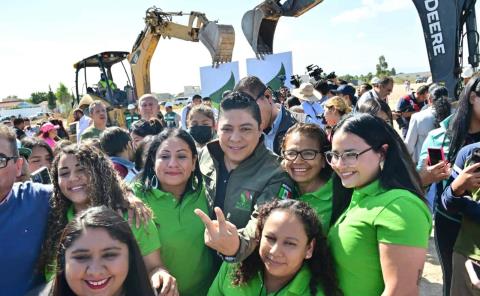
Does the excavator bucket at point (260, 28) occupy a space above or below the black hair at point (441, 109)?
above

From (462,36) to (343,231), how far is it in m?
6.77

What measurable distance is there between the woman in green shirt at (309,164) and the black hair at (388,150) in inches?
13.4

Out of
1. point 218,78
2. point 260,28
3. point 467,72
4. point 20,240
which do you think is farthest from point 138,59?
point 20,240

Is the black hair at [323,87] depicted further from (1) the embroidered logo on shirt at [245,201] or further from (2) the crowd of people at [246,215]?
(1) the embroidered logo on shirt at [245,201]

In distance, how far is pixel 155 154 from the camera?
8.05ft

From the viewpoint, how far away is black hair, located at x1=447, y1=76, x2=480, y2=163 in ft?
9.08

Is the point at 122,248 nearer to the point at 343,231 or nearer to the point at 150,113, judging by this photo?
the point at 343,231

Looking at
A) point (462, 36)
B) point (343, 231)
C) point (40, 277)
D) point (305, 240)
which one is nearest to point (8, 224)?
point (40, 277)

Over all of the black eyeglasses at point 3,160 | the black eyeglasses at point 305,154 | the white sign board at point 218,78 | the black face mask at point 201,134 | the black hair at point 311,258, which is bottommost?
the black hair at point 311,258

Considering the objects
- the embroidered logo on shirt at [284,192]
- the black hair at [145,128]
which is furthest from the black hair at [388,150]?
the black hair at [145,128]

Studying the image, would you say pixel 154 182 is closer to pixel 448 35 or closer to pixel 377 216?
pixel 377 216

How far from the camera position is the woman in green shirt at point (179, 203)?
2195 mm

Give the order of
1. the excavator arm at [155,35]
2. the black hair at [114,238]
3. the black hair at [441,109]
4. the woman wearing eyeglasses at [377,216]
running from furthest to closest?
the excavator arm at [155,35] → the black hair at [441,109] → the black hair at [114,238] → the woman wearing eyeglasses at [377,216]

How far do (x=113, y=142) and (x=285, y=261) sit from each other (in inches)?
87.9
